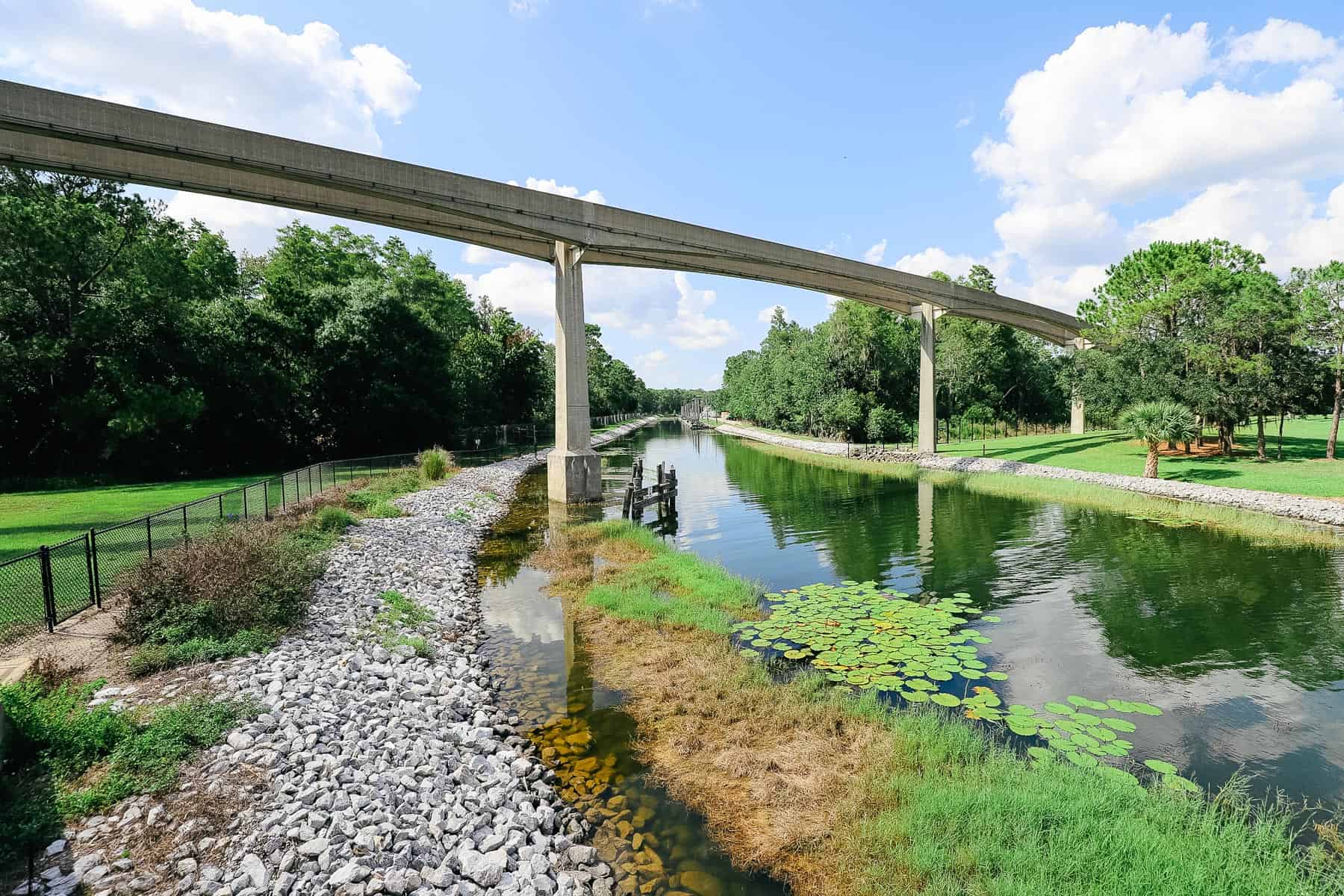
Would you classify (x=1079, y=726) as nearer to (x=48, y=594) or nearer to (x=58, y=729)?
(x=58, y=729)

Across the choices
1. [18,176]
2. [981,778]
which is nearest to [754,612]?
[981,778]

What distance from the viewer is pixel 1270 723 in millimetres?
7324

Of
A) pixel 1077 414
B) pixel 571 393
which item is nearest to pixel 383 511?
pixel 571 393

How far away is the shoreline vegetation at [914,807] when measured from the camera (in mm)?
4559

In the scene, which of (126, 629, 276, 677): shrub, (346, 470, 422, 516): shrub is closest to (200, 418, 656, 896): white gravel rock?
(126, 629, 276, 677): shrub

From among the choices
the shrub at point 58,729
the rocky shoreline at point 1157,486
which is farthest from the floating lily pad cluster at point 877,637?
the rocky shoreline at point 1157,486

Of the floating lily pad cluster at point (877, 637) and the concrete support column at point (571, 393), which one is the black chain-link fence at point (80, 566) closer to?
the floating lily pad cluster at point (877, 637)

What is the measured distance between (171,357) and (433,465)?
11690mm

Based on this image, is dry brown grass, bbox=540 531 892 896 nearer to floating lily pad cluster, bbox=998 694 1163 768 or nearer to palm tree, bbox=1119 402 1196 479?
floating lily pad cluster, bbox=998 694 1163 768

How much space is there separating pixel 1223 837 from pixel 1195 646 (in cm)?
630

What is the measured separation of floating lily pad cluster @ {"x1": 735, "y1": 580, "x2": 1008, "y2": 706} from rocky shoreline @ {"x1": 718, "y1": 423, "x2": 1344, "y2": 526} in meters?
16.0

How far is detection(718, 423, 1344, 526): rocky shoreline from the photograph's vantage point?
1875 centimetres

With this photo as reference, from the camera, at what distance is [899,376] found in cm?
5212

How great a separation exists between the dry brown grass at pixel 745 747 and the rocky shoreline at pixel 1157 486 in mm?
21507
